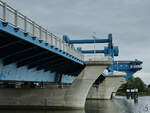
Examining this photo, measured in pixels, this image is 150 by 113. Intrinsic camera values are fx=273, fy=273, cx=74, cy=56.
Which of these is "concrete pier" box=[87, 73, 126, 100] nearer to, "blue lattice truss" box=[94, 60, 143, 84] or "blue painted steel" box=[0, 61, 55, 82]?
"blue lattice truss" box=[94, 60, 143, 84]

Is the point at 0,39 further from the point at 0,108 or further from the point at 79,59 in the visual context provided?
the point at 0,108

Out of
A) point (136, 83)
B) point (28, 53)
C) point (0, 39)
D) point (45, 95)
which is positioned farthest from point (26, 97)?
point (136, 83)

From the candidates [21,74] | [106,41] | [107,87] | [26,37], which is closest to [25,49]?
[26,37]

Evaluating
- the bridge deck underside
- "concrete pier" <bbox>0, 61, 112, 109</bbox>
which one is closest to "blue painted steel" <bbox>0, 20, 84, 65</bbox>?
the bridge deck underside

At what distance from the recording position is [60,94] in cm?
3906

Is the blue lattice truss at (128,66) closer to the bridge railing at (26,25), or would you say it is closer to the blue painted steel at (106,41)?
the blue painted steel at (106,41)

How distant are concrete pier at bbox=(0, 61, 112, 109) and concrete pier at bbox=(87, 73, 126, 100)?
1190 inches

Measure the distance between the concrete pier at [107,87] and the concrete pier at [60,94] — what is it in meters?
30.2

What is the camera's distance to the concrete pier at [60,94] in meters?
37.8

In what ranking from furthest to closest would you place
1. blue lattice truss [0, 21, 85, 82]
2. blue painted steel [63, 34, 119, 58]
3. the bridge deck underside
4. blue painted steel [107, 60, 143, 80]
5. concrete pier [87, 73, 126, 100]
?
blue painted steel [107, 60, 143, 80] → concrete pier [87, 73, 126, 100] → blue painted steel [63, 34, 119, 58] → the bridge deck underside → blue lattice truss [0, 21, 85, 82]

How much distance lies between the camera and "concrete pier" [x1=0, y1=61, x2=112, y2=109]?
37781mm

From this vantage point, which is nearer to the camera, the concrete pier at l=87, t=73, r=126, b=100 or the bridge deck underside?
the bridge deck underside

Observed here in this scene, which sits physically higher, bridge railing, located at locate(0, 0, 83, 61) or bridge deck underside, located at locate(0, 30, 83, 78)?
bridge railing, located at locate(0, 0, 83, 61)

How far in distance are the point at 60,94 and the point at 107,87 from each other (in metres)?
34.8
